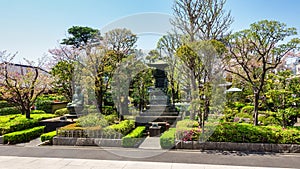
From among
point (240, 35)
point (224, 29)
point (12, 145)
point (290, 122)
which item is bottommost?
point (12, 145)

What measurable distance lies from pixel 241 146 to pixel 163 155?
2565 millimetres

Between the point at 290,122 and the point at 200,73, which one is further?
the point at 290,122

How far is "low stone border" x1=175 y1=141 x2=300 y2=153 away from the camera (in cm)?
726

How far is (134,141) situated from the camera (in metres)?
8.15

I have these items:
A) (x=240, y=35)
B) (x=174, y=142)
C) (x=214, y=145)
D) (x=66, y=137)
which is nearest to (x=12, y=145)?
(x=66, y=137)

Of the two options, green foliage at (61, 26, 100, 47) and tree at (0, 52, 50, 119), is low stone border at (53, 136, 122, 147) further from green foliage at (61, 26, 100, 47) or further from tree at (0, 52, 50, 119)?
green foliage at (61, 26, 100, 47)

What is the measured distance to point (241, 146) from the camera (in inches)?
296

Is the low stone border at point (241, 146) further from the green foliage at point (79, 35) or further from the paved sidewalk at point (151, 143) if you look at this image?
the green foliage at point (79, 35)

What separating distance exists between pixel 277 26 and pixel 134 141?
254 inches

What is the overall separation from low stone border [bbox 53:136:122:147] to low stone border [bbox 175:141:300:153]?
2.15 meters

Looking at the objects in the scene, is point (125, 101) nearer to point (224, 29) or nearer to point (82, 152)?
point (224, 29)

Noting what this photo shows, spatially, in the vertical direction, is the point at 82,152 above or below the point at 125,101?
below

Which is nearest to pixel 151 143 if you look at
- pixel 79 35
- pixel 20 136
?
pixel 20 136

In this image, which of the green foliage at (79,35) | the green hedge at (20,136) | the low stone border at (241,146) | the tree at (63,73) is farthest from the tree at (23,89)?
the green foliage at (79,35)
